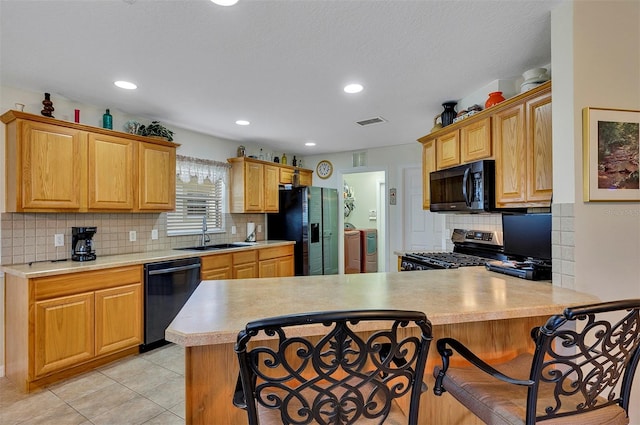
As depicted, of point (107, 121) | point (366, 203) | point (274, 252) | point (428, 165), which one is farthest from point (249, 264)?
point (366, 203)

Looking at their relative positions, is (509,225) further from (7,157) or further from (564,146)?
(7,157)

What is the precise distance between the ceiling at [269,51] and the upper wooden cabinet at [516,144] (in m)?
0.32

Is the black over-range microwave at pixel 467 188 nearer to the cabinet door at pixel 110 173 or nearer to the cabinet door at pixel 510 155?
the cabinet door at pixel 510 155

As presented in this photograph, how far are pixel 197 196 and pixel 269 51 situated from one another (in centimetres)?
269

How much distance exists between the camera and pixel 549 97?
2070 mm

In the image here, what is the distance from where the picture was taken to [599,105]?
1626 millimetres

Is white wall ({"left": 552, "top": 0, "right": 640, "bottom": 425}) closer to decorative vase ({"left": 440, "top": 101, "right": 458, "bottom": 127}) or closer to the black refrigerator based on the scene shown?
decorative vase ({"left": 440, "top": 101, "right": 458, "bottom": 127})

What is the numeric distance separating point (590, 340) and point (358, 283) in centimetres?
114

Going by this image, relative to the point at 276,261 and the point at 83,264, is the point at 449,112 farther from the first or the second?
the point at 83,264

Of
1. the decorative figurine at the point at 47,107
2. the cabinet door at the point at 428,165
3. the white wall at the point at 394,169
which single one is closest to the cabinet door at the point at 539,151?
the cabinet door at the point at 428,165

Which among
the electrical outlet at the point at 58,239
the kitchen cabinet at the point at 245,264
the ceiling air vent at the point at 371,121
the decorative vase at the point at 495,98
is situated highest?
the ceiling air vent at the point at 371,121

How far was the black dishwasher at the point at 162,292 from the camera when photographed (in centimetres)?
314

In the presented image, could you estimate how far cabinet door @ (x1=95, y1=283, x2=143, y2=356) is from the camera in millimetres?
2797

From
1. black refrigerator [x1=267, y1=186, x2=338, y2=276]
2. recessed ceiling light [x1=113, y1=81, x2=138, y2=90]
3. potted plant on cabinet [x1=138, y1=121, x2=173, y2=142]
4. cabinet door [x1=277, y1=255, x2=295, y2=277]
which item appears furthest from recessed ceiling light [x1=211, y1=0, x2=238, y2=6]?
cabinet door [x1=277, y1=255, x2=295, y2=277]
